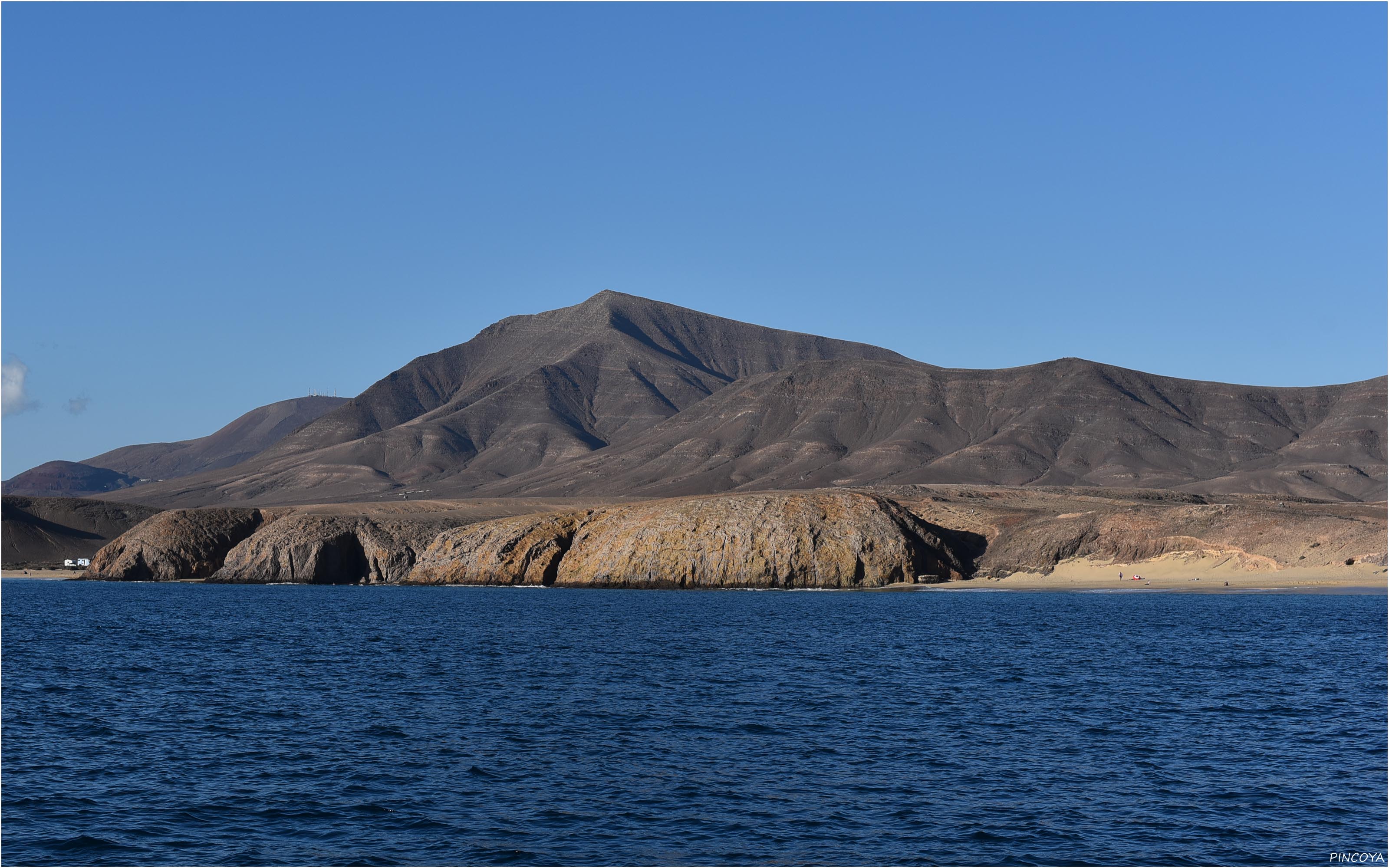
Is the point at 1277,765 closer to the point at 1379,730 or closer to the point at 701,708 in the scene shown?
the point at 1379,730

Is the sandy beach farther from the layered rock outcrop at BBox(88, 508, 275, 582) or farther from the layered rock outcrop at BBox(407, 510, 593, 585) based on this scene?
the layered rock outcrop at BBox(88, 508, 275, 582)

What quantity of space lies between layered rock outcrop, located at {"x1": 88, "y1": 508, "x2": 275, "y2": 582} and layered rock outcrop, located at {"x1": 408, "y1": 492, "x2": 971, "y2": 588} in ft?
120

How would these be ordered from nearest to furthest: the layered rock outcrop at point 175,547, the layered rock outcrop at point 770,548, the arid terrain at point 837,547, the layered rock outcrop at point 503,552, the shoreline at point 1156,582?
the shoreline at point 1156,582
the arid terrain at point 837,547
the layered rock outcrop at point 770,548
the layered rock outcrop at point 503,552
the layered rock outcrop at point 175,547

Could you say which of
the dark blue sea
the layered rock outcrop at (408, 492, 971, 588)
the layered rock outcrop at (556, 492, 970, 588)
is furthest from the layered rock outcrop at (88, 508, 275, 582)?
the dark blue sea

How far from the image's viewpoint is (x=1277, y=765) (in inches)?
1234

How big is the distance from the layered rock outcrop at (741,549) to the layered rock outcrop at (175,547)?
3659 cm

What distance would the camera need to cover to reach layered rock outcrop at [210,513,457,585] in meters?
127

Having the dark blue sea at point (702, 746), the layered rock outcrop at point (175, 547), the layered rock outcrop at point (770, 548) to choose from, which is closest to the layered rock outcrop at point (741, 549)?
the layered rock outcrop at point (770, 548)

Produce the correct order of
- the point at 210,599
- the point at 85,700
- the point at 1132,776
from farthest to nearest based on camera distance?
1. the point at 210,599
2. the point at 85,700
3. the point at 1132,776

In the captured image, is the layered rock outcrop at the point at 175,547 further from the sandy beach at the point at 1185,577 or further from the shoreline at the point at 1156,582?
the sandy beach at the point at 1185,577

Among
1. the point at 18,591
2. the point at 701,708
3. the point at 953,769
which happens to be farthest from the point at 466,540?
the point at 953,769

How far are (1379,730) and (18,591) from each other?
125 meters

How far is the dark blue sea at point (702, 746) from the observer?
25031mm

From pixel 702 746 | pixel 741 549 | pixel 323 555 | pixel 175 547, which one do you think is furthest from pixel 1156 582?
pixel 175 547
